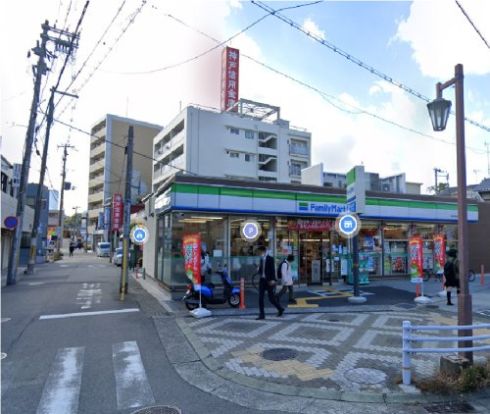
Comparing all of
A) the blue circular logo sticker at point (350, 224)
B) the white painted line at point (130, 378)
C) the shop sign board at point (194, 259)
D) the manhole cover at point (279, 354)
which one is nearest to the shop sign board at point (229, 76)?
the blue circular logo sticker at point (350, 224)

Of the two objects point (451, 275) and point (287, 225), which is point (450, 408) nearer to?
point (451, 275)

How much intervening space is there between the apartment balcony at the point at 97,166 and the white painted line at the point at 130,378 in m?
56.9

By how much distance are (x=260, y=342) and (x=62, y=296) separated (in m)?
8.99

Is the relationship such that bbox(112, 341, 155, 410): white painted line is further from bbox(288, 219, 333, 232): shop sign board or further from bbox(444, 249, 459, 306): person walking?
bbox(444, 249, 459, 306): person walking

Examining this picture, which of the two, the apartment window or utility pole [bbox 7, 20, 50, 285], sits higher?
the apartment window

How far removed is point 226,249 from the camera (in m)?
14.1

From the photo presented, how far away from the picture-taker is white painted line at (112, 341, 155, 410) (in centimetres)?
478

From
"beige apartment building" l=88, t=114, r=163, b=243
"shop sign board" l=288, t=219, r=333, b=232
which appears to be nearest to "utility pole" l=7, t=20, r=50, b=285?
"shop sign board" l=288, t=219, r=333, b=232

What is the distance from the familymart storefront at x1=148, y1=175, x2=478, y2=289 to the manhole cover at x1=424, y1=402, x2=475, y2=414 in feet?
31.3

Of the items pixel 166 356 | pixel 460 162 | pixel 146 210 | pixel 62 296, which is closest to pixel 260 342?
pixel 166 356

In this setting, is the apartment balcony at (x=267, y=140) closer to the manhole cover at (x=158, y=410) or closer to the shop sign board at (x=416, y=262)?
the shop sign board at (x=416, y=262)

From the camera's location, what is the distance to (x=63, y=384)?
17.2ft

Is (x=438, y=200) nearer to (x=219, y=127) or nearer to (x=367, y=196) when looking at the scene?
(x=367, y=196)

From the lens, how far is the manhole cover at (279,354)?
636 cm
